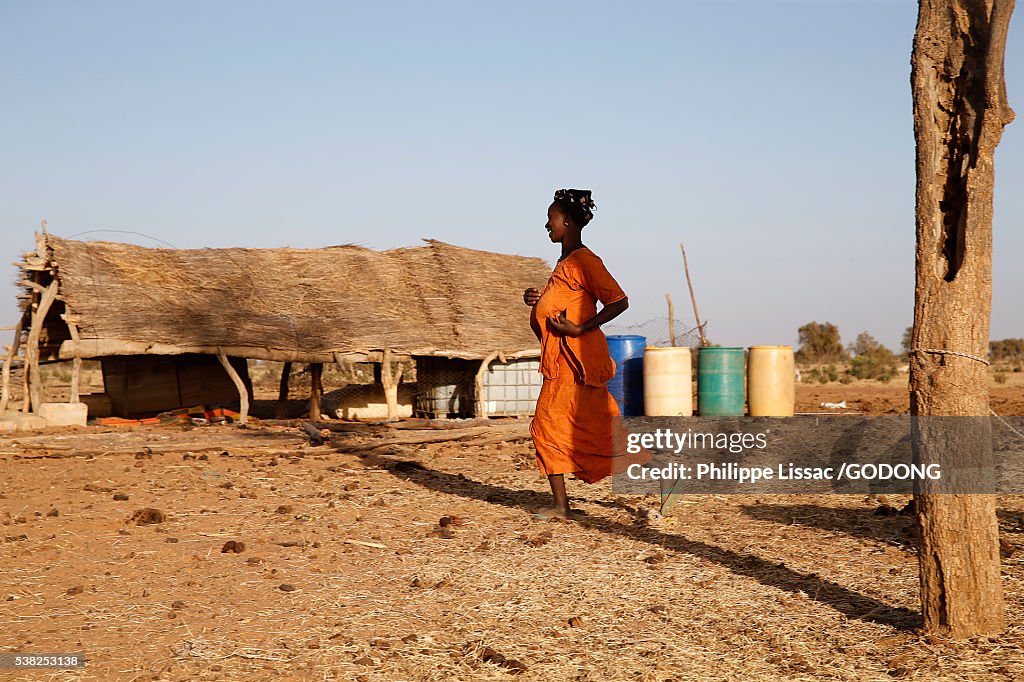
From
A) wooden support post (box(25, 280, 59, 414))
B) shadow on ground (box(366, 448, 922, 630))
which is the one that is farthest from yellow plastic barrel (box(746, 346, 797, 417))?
wooden support post (box(25, 280, 59, 414))

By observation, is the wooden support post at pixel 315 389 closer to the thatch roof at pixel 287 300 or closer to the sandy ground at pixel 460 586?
the thatch roof at pixel 287 300

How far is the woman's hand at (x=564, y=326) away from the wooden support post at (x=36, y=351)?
1117 centimetres

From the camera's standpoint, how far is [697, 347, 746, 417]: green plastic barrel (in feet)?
32.9

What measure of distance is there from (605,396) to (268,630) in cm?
305

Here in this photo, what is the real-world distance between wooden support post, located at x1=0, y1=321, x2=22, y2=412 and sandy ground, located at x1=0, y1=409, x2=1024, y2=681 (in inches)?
290

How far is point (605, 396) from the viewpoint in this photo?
6.37m

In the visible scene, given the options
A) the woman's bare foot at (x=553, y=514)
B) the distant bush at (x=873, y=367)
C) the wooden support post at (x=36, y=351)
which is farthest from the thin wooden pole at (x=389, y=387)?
the distant bush at (x=873, y=367)

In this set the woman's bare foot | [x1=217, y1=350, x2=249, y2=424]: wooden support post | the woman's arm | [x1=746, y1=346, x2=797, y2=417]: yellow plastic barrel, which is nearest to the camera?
the woman's arm

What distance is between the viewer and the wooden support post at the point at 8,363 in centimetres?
1444

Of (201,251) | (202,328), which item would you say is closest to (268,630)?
(202,328)

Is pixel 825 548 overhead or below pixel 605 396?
below

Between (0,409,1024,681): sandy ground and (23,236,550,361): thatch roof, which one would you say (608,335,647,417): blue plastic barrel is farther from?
(23,236,550,361): thatch roof

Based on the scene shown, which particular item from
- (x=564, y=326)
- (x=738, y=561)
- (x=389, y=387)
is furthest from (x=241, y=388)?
(x=738, y=561)

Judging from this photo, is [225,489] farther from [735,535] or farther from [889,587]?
[889,587]
